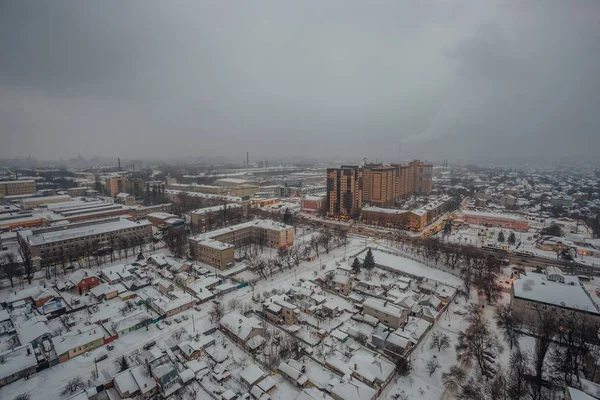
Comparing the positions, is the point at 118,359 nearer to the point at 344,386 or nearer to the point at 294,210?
the point at 344,386

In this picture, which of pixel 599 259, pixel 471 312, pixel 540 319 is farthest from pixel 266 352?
pixel 599 259

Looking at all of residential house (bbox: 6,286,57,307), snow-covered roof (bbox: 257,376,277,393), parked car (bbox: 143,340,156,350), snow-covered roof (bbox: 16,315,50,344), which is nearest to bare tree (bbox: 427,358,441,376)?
snow-covered roof (bbox: 257,376,277,393)

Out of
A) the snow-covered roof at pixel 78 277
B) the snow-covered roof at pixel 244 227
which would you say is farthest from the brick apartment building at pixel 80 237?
the snow-covered roof at pixel 244 227

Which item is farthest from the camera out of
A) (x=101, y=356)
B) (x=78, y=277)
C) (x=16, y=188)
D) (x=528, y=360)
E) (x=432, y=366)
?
(x=16, y=188)

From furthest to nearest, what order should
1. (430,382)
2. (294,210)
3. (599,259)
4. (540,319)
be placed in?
(294,210), (599,259), (540,319), (430,382)

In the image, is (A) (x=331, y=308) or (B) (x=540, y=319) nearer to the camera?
(B) (x=540, y=319)

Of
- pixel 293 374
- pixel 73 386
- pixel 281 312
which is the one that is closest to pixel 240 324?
pixel 281 312

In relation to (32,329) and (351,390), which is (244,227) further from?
(351,390)

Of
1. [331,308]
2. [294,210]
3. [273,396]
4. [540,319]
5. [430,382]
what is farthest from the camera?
[294,210]
